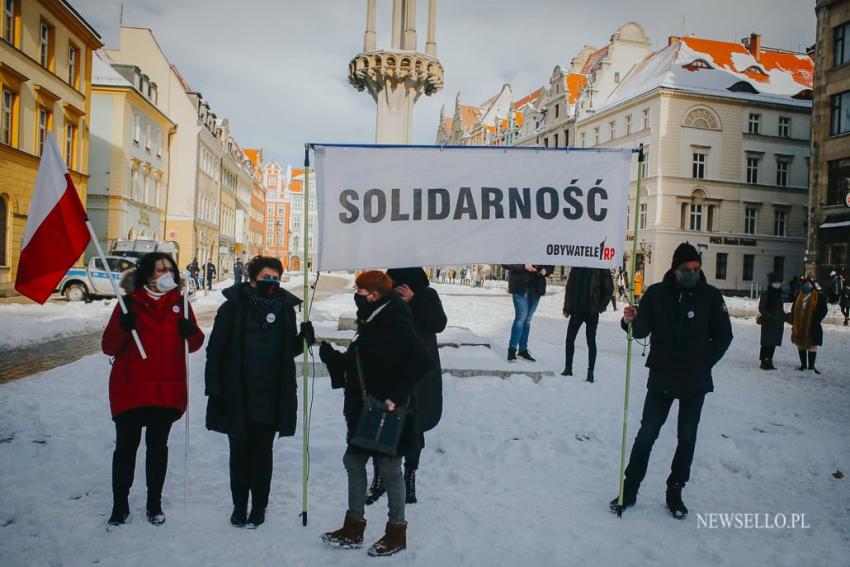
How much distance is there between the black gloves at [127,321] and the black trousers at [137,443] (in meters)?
0.52

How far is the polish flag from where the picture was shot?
14.6 feet

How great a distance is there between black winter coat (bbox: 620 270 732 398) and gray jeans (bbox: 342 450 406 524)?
2010 mm

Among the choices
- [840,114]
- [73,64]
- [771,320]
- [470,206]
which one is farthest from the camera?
[840,114]

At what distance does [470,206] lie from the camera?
15.5ft

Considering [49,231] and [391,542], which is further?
[49,231]

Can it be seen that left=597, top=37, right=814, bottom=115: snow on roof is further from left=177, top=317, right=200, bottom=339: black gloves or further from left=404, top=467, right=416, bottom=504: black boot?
left=177, top=317, right=200, bottom=339: black gloves

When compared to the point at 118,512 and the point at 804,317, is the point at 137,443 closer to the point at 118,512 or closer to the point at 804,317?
the point at 118,512

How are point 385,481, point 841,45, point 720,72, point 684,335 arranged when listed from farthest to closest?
point 720,72 < point 841,45 < point 684,335 < point 385,481

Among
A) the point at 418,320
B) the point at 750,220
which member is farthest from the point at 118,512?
the point at 750,220

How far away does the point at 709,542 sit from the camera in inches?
165

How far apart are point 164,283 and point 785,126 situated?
54.3 meters

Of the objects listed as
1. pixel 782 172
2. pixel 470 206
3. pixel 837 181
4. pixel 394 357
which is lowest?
pixel 394 357

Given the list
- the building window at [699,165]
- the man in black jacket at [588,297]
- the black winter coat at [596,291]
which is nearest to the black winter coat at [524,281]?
the man in black jacket at [588,297]

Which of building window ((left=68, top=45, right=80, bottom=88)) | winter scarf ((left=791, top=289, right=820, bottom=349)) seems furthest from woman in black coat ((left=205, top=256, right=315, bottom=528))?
building window ((left=68, top=45, right=80, bottom=88))
